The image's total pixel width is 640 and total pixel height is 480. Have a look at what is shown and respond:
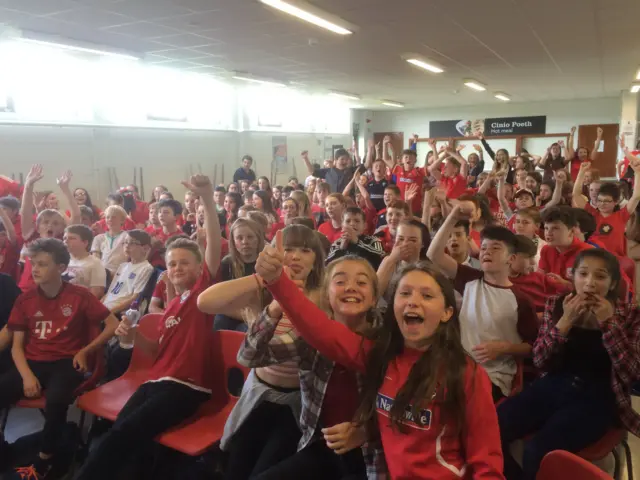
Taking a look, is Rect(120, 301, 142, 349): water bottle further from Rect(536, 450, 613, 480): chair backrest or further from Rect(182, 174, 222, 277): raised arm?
Rect(536, 450, 613, 480): chair backrest

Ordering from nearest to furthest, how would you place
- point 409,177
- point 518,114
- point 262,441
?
point 262,441
point 409,177
point 518,114

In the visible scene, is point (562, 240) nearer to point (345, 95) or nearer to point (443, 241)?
point (443, 241)

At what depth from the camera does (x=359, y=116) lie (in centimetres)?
1808

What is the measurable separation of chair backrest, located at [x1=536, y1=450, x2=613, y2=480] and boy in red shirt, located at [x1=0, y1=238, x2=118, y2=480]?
229 cm

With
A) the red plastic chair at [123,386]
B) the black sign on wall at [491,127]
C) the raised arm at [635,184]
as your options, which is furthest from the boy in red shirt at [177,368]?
the black sign on wall at [491,127]

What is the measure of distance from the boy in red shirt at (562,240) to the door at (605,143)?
1384 centimetres

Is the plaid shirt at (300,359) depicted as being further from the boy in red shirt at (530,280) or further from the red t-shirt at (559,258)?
the red t-shirt at (559,258)

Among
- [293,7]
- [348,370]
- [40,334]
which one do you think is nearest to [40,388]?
[40,334]

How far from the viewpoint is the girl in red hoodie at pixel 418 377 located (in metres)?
1.42

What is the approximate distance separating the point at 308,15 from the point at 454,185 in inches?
107

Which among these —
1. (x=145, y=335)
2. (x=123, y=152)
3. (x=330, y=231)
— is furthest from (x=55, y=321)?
(x=123, y=152)

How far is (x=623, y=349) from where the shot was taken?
1.94 m

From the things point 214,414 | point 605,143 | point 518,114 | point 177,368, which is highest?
point 518,114

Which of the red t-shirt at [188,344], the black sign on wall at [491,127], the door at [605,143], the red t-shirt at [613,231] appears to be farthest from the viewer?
the black sign on wall at [491,127]
